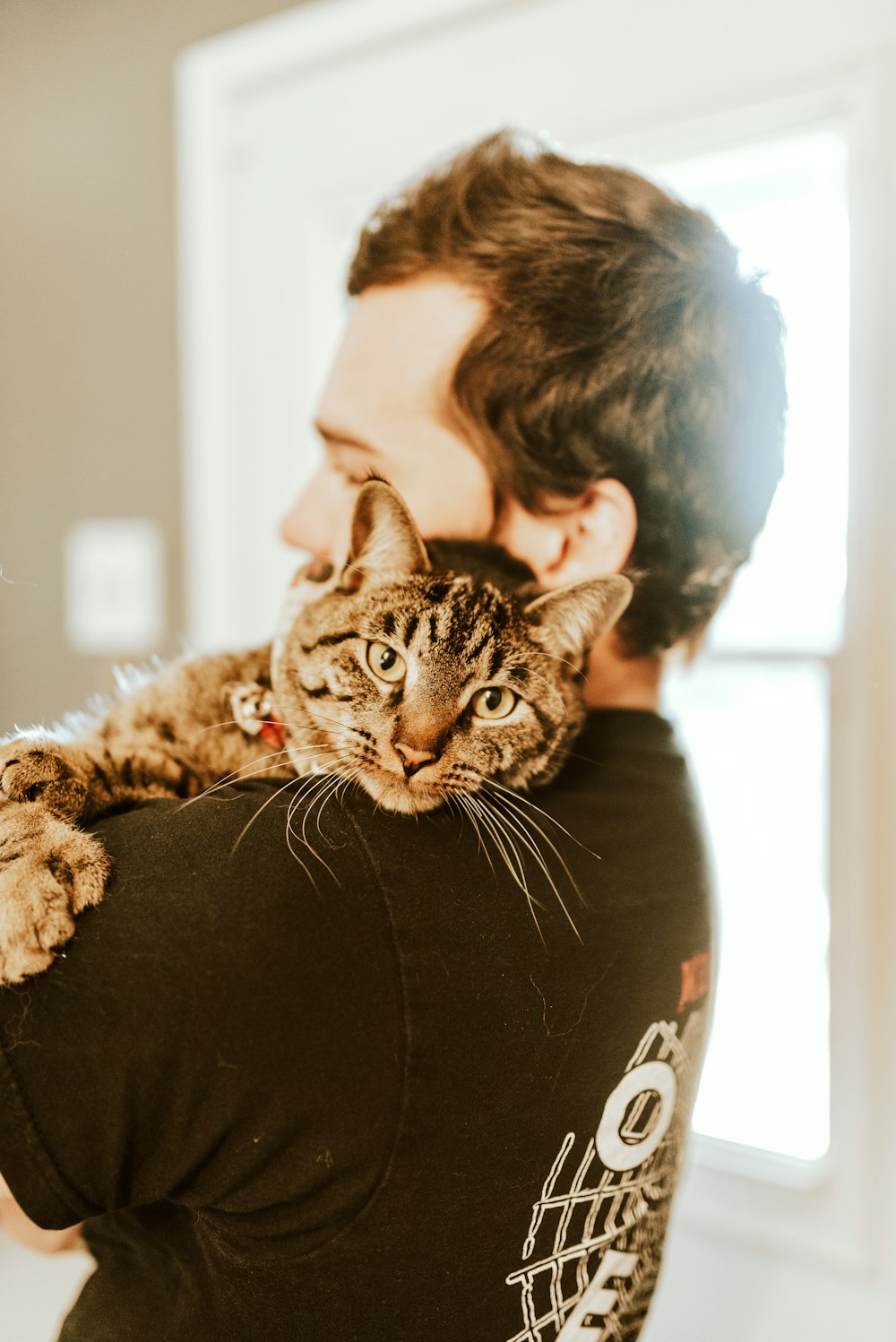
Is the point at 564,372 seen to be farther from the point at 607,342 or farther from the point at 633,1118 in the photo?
the point at 633,1118

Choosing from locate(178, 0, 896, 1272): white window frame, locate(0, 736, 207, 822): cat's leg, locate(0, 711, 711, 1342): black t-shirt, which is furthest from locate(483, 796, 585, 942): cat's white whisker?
locate(178, 0, 896, 1272): white window frame

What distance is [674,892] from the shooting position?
68cm

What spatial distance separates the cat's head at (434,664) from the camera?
629mm

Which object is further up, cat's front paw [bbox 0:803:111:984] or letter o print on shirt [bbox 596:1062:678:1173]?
cat's front paw [bbox 0:803:111:984]

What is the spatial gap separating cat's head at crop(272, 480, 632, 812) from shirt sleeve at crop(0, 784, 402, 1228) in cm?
11

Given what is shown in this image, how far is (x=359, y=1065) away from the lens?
1.65 feet

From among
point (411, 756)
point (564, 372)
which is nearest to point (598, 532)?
point (564, 372)

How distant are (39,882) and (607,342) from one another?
52 centimetres

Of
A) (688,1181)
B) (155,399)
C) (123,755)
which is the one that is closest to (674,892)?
(123,755)

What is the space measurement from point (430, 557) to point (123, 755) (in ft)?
0.86

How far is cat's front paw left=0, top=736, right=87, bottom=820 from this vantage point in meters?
0.56

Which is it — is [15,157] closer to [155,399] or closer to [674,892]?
[155,399]

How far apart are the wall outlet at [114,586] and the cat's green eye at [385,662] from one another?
25cm

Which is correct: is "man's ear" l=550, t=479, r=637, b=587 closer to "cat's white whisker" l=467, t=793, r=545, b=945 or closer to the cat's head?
the cat's head
